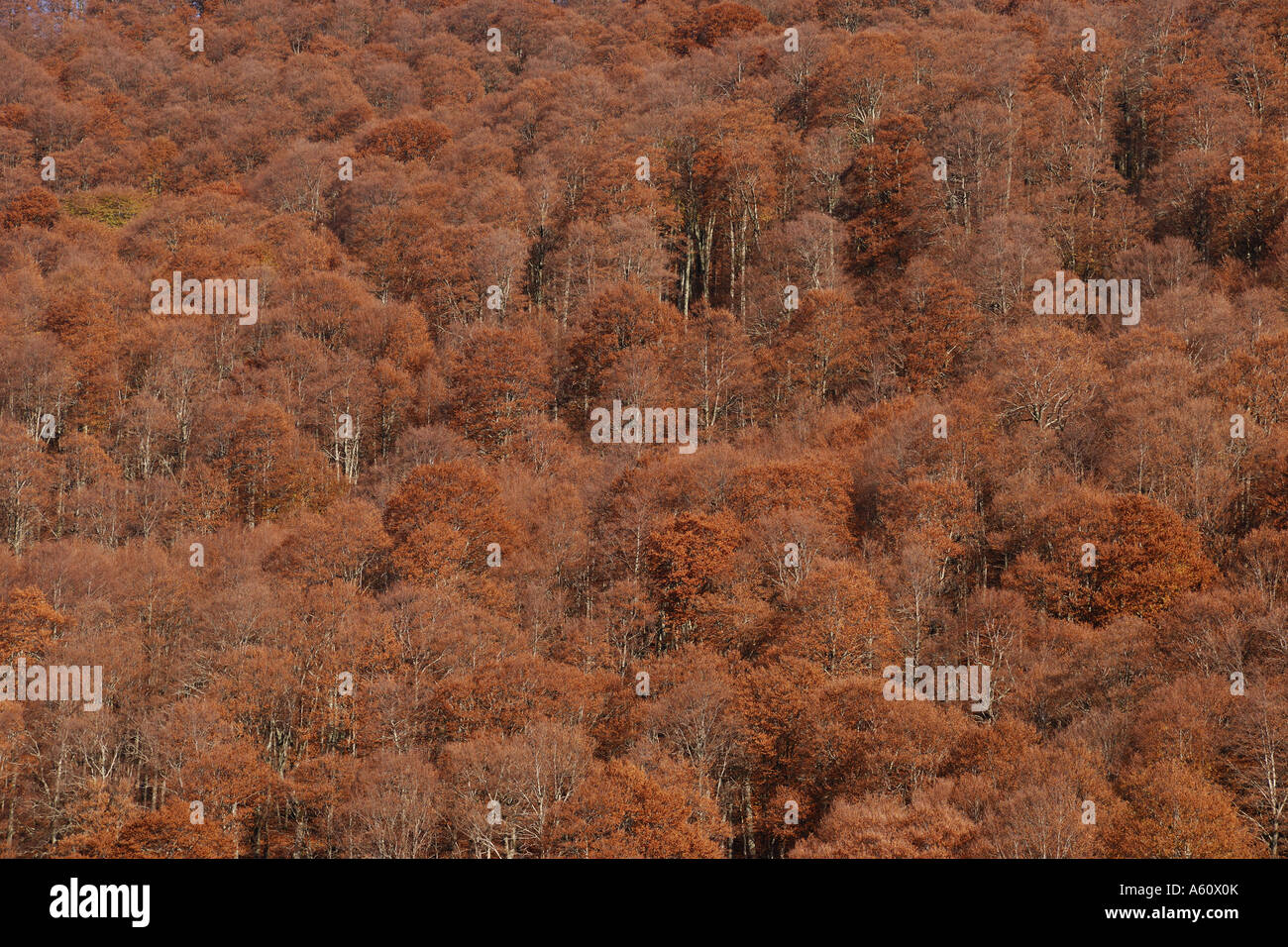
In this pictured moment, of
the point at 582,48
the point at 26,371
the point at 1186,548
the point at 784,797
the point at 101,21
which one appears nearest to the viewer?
the point at 784,797

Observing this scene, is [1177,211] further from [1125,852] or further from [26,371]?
[26,371]

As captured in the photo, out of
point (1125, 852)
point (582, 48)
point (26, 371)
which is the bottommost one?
point (1125, 852)

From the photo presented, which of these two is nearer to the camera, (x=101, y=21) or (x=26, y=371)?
(x=26, y=371)

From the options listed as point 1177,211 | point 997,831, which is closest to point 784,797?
point 997,831

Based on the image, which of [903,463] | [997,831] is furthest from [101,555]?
[997,831]

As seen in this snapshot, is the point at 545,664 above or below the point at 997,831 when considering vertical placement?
above

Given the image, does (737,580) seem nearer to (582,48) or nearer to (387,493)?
(387,493)

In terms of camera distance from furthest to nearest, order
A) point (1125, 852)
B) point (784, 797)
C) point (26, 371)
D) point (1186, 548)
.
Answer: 1. point (26, 371)
2. point (1186, 548)
3. point (784, 797)
4. point (1125, 852)
